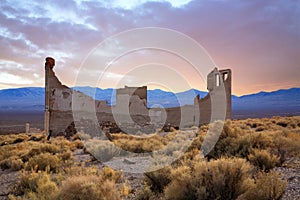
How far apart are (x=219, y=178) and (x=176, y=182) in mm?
784

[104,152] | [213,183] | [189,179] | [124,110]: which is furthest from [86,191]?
[124,110]

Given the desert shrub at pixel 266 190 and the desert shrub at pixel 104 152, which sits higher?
the desert shrub at pixel 266 190

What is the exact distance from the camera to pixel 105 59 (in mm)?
16141

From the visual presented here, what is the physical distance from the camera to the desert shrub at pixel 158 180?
229 inches

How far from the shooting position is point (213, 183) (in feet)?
15.2

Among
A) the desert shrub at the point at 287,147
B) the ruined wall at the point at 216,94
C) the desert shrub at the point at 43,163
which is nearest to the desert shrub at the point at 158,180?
the desert shrub at the point at 43,163

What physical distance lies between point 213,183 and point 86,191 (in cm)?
206

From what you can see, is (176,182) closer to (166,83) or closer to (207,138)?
(207,138)

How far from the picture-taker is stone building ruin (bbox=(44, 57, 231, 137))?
20609 mm

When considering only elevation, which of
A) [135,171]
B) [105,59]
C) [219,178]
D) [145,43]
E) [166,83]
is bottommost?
[135,171]

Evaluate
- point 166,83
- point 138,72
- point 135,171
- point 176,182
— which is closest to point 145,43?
point 138,72

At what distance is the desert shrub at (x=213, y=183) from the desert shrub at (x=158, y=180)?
2.83 ft

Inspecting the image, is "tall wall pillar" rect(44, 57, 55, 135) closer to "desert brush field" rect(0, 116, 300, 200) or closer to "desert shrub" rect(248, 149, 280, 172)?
"desert brush field" rect(0, 116, 300, 200)

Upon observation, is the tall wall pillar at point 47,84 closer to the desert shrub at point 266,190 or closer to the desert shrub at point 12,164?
the desert shrub at point 12,164
